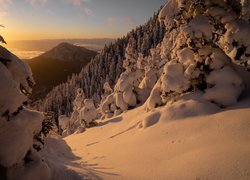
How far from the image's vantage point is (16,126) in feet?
19.6

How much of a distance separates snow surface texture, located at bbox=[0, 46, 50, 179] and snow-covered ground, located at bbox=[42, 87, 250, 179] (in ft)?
4.66

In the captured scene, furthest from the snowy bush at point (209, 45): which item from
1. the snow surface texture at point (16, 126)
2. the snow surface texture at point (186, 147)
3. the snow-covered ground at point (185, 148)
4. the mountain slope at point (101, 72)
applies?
the mountain slope at point (101, 72)

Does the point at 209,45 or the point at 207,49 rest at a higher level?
the point at 209,45

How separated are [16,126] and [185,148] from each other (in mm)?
5682

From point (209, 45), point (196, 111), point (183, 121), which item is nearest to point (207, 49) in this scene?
point (209, 45)

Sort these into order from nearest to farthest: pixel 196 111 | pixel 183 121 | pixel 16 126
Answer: pixel 16 126
pixel 183 121
pixel 196 111

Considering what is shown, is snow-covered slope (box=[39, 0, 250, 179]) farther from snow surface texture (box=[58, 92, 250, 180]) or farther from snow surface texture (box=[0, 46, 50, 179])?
snow surface texture (box=[0, 46, 50, 179])

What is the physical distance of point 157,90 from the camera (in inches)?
688

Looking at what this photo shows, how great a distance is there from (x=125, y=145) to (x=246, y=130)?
19.7ft

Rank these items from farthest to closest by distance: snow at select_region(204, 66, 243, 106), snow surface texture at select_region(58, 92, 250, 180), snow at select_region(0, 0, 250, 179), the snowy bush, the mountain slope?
the mountain slope
the snowy bush
snow at select_region(204, 66, 243, 106)
snow surface texture at select_region(58, 92, 250, 180)
snow at select_region(0, 0, 250, 179)

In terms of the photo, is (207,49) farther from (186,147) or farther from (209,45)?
(186,147)

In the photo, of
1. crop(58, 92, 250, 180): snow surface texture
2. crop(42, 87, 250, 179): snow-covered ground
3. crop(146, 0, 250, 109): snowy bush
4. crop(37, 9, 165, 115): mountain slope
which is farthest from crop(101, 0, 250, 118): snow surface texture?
crop(37, 9, 165, 115): mountain slope

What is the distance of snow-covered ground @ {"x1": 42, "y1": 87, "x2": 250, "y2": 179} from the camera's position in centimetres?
681

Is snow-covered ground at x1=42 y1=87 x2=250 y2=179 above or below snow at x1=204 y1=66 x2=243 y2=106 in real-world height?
below
